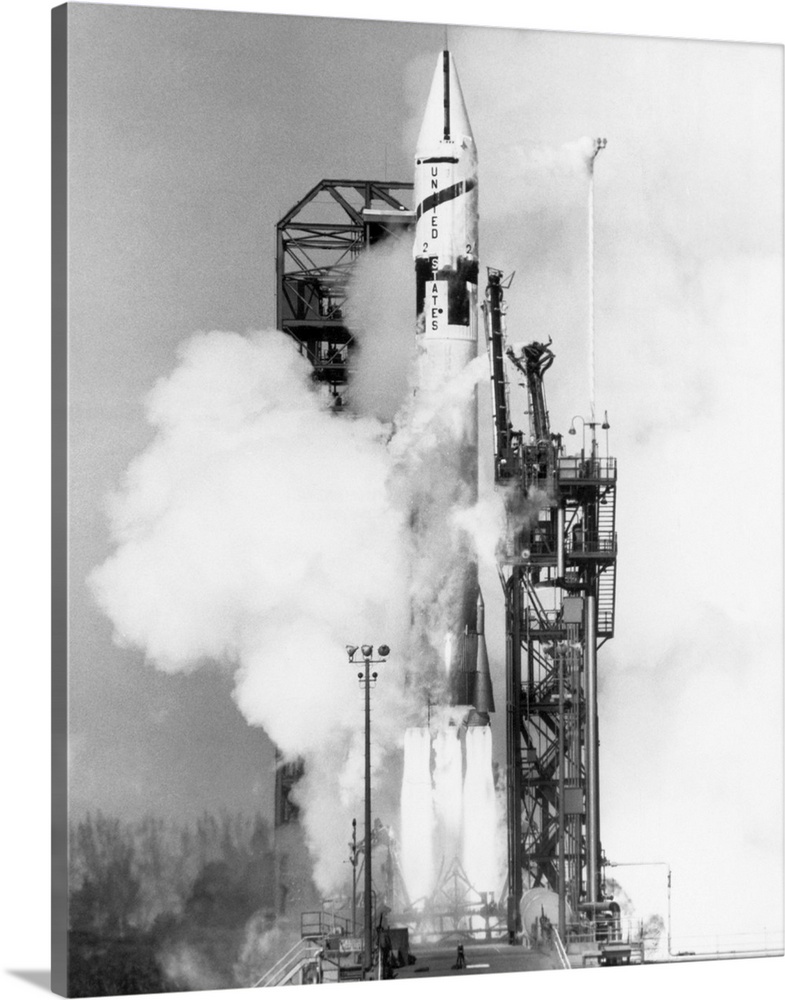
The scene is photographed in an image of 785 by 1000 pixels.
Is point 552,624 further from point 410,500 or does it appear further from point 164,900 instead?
point 164,900

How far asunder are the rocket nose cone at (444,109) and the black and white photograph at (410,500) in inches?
1.2

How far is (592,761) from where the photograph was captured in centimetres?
2227

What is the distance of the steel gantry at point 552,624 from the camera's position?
22.0m

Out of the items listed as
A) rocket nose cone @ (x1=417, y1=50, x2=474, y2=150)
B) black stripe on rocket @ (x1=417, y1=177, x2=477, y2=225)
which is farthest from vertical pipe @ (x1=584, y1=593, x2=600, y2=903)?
rocket nose cone @ (x1=417, y1=50, x2=474, y2=150)

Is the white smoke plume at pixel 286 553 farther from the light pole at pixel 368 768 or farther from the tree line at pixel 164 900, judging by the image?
the tree line at pixel 164 900

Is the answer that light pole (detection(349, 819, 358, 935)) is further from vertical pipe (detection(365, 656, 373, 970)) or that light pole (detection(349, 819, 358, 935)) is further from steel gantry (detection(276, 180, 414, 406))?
steel gantry (detection(276, 180, 414, 406))

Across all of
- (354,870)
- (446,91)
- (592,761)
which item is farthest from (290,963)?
(446,91)

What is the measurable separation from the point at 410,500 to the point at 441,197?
8.80 ft

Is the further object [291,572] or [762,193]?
[762,193]

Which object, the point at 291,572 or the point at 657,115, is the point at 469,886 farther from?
the point at 657,115

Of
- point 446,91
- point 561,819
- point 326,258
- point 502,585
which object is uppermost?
point 446,91

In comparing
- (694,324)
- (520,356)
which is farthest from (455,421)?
(694,324)

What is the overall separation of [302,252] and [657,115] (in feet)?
11.7

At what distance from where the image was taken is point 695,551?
2244 centimetres
